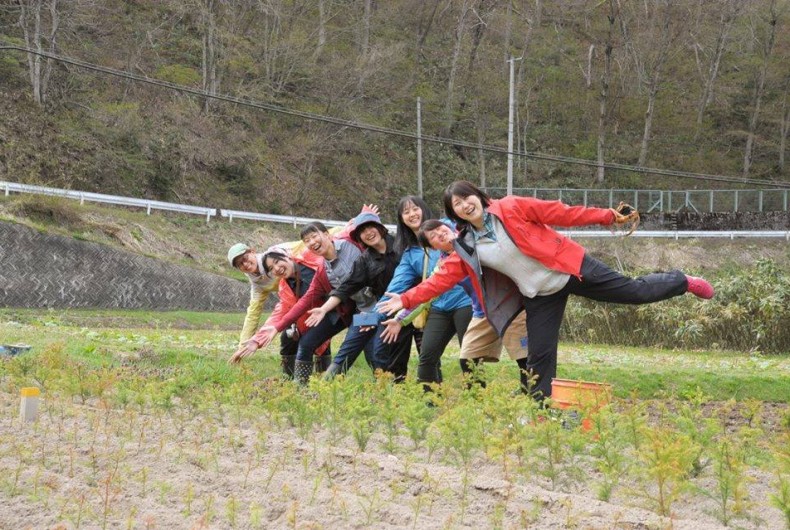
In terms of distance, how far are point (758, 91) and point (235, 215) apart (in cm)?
3348

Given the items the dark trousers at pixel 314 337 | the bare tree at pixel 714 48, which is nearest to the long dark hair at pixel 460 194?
the dark trousers at pixel 314 337

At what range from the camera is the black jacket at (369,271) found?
371 inches

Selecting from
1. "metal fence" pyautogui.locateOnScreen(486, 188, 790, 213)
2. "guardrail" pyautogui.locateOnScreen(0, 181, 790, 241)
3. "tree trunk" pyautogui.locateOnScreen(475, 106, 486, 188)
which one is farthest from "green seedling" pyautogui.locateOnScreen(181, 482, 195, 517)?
"tree trunk" pyautogui.locateOnScreen(475, 106, 486, 188)

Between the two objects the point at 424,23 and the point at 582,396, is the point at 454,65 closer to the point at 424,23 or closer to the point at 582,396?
the point at 424,23

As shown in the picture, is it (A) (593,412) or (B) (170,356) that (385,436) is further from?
(B) (170,356)

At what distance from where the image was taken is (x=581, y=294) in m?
7.44

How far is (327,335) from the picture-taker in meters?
10.1

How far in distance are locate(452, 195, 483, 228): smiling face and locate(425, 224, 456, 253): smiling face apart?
1.60ft

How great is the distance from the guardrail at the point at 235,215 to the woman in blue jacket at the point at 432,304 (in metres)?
19.5

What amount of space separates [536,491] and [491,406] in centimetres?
119

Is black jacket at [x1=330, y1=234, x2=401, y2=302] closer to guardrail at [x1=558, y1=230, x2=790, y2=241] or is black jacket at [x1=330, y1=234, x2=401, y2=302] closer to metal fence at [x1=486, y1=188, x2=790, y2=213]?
guardrail at [x1=558, y1=230, x2=790, y2=241]

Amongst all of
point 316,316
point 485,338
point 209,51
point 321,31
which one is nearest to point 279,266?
point 316,316

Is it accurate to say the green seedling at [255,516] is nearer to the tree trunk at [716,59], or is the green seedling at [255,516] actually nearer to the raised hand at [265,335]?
the raised hand at [265,335]

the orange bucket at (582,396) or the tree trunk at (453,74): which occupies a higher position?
the tree trunk at (453,74)
